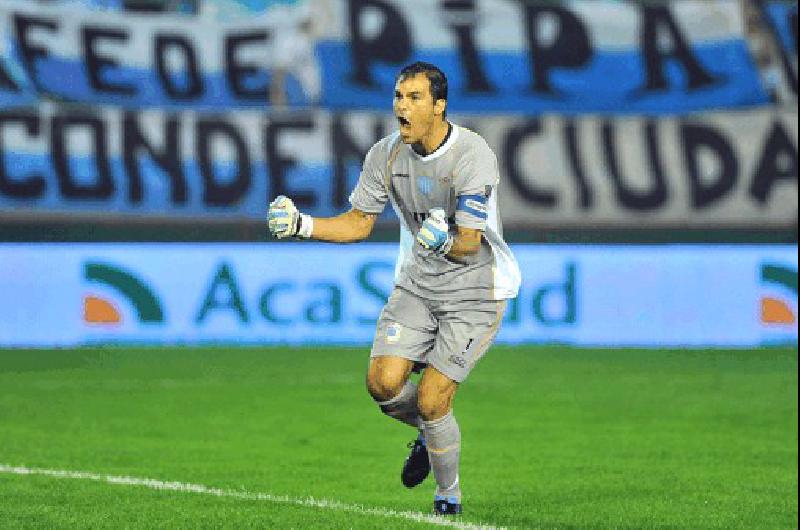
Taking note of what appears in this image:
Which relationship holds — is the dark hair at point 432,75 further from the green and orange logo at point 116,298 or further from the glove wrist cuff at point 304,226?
the green and orange logo at point 116,298

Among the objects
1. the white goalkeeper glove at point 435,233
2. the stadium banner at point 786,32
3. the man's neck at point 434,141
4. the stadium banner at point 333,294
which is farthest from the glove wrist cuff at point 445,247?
the stadium banner at point 786,32

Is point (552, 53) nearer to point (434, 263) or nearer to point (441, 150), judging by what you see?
point (434, 263)

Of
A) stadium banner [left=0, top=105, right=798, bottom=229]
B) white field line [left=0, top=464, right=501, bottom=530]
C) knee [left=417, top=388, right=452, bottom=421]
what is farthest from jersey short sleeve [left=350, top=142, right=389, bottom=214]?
stadium banner [left=0, top=105, right=798, bottom=229]

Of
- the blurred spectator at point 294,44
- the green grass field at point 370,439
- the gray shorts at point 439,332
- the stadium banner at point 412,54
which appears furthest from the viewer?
the blurred spectator at point 294,44

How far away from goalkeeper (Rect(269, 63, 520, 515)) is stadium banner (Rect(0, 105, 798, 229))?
11.9 metres

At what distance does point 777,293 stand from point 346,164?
4955 millimetres

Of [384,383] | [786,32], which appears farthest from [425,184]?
[786,32]

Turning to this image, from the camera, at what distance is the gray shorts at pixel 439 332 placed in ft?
26.8

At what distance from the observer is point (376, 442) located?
12.0 m

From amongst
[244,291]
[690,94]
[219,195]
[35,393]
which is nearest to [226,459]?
[35,393]

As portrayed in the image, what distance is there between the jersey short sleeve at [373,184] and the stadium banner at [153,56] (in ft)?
39.8

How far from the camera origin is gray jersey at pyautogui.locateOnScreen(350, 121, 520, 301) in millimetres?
7887

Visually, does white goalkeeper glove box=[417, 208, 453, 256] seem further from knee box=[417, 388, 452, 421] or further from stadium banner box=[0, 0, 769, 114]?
stadium banner box=[0, 0, 769, 114]

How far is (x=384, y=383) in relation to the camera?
8.22 meters
